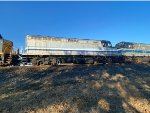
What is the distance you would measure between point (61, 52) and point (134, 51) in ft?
43.1

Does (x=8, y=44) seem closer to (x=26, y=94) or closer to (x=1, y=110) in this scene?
(x=26, y=94)

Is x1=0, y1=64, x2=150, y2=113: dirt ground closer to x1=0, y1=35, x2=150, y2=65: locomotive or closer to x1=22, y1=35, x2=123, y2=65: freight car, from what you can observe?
x1=0, y1=35, x2=150, y2=65: locomotive

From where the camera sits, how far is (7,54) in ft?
88.1

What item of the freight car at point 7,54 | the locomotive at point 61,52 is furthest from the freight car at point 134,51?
the freight car at point 7,54

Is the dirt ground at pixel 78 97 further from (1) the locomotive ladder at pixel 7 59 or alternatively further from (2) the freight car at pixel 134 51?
(2) the freight car at pixel 134 51

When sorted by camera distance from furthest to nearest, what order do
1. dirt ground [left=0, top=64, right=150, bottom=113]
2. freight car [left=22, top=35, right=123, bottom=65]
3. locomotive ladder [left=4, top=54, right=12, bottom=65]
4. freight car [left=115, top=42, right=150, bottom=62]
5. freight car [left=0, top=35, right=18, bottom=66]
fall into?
freight car [left=115, top=42, right=150, bottom=62] < freight car [left=22, top=35, right=123, bottom=65] < locomotive ladder [left=4, top=54, right=12, bottom=65] < freight car [left=0, top=35, right=18, bottom=66] < dirt ground [left=0, top=64, right=150, bottom=113]

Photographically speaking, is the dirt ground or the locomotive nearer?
the dirt ground

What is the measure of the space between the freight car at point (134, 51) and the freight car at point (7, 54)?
15.2 metres

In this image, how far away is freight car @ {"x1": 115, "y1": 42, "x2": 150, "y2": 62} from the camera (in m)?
35.4

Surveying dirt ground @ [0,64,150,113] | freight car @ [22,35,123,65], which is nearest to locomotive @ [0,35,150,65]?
freight car @ [22,35,123,65]

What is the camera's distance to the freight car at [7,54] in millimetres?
26163

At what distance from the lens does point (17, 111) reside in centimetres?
1062

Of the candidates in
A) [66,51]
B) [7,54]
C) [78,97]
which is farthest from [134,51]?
[78,97]

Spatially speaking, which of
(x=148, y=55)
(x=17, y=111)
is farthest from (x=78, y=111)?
(x=148, y=55)
